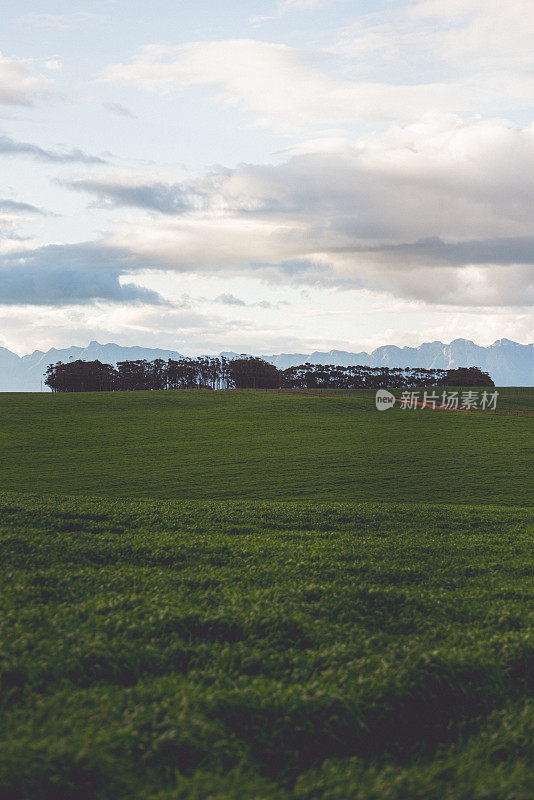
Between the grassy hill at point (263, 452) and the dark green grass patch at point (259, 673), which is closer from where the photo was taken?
the dark green grass patch at point (259, 673)

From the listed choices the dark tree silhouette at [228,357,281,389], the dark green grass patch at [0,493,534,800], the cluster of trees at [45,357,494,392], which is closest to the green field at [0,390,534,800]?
the dark green grass patch at [0,493,534,800]

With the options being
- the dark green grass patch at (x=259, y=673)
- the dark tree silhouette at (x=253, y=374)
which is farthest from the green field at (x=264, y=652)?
the dark tree silhouette at (x=253, y=374)

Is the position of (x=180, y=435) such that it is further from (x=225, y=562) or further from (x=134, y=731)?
(x=134, y=731)

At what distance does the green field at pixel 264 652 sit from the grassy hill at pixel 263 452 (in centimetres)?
763

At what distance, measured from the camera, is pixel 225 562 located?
34.9 feet

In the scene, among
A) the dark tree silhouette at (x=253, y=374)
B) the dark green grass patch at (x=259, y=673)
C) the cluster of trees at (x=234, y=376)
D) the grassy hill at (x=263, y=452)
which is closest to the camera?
the dark green grass patch at (x=259, y=673)

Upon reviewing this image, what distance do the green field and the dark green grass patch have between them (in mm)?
23

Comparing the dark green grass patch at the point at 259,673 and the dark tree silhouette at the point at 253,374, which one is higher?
the dark tree silhouette at the point at 253,374

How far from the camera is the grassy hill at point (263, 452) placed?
82.5ft

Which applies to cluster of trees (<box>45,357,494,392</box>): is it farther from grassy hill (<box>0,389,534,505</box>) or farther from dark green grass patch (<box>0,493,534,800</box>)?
dark green grass patch (<box>0,493,534,800</box>)

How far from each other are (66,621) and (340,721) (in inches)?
152

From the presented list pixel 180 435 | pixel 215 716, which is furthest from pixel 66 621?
pixel 180 435

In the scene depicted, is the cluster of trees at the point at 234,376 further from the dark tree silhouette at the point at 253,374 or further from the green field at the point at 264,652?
the green field at the point at 264,652

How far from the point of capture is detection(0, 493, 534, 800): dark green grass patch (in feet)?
15.9
